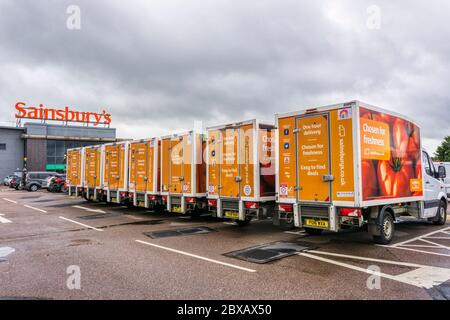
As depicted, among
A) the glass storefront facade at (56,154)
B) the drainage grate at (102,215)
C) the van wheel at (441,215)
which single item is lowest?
the drainage grate at (102,215)

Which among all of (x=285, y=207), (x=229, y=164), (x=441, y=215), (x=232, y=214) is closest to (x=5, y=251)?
(x=232, y=214)

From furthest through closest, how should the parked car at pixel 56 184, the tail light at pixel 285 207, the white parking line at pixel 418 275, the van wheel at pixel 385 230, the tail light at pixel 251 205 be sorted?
the parked car at pixel 56 184
the tail light at pixel 251 205
the tail light at pixel 285 207
the van wheel at pixel 385 230
the white parking line at pixel 418 275

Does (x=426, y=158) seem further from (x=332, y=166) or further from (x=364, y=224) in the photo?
(x=332, y=166)

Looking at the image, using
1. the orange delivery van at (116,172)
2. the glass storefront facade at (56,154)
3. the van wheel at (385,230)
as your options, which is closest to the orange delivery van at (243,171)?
the van wheel at (385,230)

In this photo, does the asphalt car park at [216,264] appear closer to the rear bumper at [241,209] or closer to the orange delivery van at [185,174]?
the rear bumper at [241,209]

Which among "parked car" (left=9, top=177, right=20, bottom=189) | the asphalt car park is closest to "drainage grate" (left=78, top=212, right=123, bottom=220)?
the asphalt car park

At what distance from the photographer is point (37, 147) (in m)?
48.5

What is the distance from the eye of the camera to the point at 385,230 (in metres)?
7.99

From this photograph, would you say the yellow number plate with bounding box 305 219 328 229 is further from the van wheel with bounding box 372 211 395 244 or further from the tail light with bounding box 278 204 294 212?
the van wheel with bounding box 372 211 395 244

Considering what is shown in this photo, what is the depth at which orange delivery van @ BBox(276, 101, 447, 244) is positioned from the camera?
23.9 ft

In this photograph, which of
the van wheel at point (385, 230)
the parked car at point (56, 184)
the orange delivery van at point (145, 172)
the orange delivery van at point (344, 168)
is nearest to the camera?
the orange delivery van at point (344, 168)

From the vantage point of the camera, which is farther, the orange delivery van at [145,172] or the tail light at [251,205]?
the orange delivery van at [145,172]

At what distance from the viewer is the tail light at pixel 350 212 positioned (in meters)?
7.13

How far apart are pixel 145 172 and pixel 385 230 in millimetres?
9418
